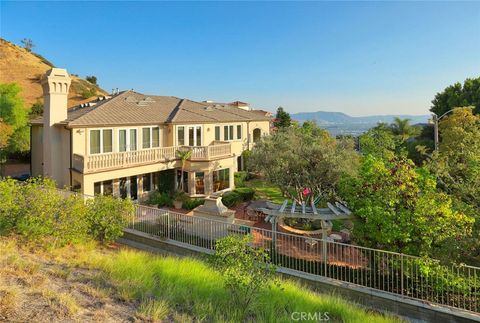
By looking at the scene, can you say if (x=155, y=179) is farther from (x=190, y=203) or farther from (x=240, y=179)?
(x=240, y=179)

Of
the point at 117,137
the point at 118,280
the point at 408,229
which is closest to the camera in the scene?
the point at 118,280

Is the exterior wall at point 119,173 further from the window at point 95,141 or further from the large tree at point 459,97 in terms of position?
the large tree at point 459,97

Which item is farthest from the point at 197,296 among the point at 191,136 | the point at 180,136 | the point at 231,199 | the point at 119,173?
the point at 191,136

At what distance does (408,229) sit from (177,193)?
16.8 metres

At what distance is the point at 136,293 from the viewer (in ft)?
25.1

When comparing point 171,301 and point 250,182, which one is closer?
point 171,301

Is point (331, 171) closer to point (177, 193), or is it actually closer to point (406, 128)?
point (177, 193)

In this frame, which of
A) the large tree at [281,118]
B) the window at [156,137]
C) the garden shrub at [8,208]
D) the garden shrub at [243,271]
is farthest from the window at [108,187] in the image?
the large tree at [281,118]

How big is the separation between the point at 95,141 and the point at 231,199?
10204 millimetres

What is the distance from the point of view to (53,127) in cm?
1998

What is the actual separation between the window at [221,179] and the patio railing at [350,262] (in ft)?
36.9

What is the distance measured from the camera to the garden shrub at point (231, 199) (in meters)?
22.5

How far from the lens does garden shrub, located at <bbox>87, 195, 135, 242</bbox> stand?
13.3 meters

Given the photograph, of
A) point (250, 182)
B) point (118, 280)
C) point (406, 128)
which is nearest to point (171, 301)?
point (118, 280)
